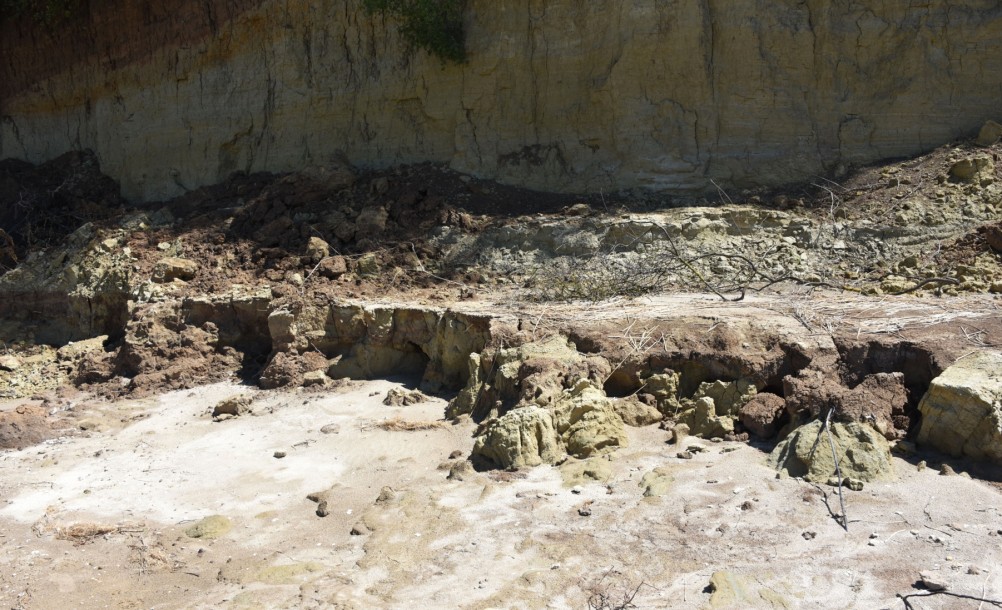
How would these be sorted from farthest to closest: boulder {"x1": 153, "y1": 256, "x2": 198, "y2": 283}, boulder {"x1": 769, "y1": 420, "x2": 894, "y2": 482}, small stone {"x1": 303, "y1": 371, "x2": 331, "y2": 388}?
1. boulder {"x1": 153, "y1": 256, "x2": 198, "y2": 283}
2. small stone {"x1": 303, "y1": 371, "x2": 331, "y2": 388}
3. boulder {"x1": 769, "y1": 420, "x2": 894, "y2": 482}

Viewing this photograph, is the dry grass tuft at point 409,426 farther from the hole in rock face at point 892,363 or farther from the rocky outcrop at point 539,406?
the hole in rock face at point 892,363

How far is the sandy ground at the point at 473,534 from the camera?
12.3 feet

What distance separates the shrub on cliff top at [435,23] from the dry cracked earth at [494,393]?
1.33 m

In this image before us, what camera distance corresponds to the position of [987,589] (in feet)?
11.4

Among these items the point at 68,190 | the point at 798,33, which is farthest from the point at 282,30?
the point at 798,33

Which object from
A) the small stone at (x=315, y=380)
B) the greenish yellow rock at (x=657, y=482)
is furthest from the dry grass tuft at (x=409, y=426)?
the greenish yellow rock at (x=657, y=482)

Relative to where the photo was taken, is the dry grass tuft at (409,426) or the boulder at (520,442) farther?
the dry grass tuft at (409,426)

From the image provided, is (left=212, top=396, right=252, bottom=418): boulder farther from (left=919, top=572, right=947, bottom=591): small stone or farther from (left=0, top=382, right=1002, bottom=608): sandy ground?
(left=919, top=572, right=947, bottom=591): small stone

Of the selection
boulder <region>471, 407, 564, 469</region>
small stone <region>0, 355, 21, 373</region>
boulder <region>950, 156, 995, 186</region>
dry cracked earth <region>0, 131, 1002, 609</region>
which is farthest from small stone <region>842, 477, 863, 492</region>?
small stone <region>0, 355, 21, 373</region>

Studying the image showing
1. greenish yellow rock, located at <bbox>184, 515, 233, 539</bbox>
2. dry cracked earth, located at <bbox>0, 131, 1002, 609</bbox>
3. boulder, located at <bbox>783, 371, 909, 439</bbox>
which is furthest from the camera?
boulder, located at <bbox>783, 371, 909, 439</bbox>

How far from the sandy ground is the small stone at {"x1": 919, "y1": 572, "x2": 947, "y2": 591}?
0.06 feet

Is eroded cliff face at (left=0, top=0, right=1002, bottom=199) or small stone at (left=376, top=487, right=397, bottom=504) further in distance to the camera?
eroded cliff face at (left=0, top=0, right=1002, bottom=199)

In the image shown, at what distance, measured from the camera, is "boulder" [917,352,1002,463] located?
450 cm

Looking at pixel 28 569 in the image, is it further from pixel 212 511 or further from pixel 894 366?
pixel 894 366
